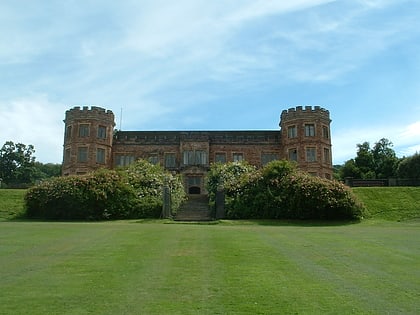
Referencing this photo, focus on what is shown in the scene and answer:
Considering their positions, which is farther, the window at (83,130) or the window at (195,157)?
the window at (195,157)

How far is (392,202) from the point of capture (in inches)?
1438

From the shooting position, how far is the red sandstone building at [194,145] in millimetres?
51875

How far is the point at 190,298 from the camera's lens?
24.4ft

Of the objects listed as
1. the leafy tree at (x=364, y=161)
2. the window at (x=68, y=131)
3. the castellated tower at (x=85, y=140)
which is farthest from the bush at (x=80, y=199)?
the leafy tree at (x=364, y=161)

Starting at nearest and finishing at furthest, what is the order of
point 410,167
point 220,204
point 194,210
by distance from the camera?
1. point 220,204
2. point 194,210
3. point 410,167

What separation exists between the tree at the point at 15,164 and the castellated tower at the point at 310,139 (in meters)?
35.7

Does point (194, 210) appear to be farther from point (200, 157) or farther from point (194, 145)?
point (194, 145)

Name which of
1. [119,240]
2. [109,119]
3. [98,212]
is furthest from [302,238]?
[109,119]

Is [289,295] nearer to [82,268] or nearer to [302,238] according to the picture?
[82,268]

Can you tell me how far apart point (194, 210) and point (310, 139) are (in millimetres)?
20186

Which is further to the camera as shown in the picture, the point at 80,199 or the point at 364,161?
the point at 364,161

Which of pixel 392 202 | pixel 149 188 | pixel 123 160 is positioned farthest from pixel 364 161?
pixel 149 188

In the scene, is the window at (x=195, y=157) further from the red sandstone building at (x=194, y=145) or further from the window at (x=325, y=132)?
the window at (x=325, y=132)

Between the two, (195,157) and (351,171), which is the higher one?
(195,157)
